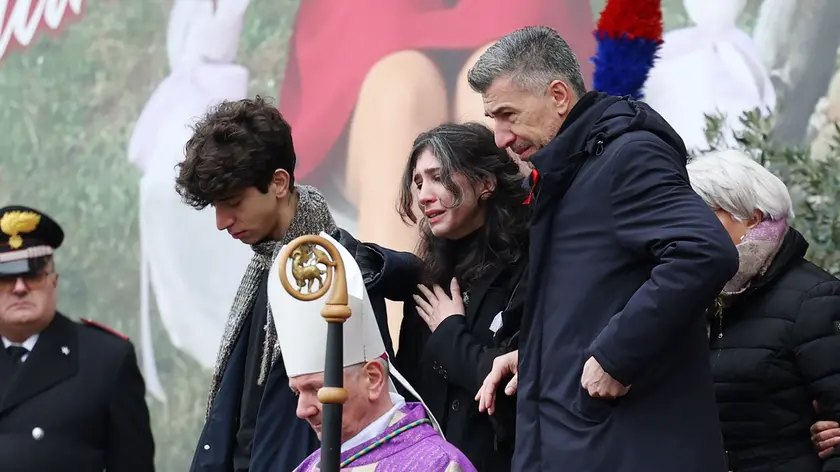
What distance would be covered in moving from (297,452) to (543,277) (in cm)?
94

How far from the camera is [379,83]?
572 cm

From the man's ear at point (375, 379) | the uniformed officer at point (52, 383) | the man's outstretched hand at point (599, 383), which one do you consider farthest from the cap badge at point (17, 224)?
the man's outstretched hand at point (599, 383)

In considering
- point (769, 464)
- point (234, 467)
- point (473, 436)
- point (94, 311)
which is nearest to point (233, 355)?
point (234, 467)

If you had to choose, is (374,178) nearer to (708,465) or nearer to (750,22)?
(750,22)

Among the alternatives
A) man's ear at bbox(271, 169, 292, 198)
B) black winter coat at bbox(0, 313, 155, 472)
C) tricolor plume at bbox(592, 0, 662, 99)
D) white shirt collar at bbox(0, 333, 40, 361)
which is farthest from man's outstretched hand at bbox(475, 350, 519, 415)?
white shirt collar at bbox(0, 333, 40, 361)

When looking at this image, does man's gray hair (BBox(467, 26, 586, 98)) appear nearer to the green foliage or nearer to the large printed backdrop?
the green foliage

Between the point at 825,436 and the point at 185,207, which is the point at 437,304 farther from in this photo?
the point at 185,207

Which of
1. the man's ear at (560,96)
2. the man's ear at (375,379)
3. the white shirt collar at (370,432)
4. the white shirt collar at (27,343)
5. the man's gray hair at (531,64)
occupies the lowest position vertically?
the white shirt collar at (27,343)

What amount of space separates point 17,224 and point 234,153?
977 mm

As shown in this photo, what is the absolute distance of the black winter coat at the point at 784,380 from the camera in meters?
3.18

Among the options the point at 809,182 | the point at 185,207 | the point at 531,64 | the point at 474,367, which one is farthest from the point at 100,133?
the point at 531,64

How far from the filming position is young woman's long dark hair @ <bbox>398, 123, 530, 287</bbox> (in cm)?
343

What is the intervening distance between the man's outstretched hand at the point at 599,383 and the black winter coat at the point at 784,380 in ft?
2.53

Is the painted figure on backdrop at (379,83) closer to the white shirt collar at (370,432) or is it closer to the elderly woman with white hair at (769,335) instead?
the elderly woman with white hair at (769,335)
